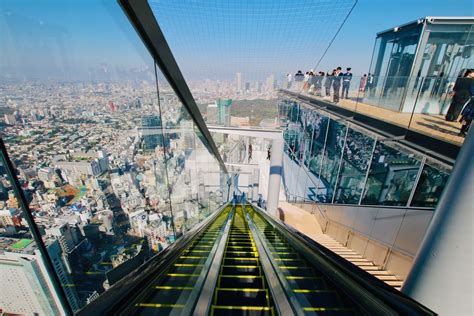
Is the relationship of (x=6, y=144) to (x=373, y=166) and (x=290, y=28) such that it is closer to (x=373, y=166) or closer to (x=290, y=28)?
(x=373, y=166)

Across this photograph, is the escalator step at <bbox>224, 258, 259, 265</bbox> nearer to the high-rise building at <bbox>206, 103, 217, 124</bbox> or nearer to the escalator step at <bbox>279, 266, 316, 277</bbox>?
the escalator step at <bbox>279, 266, 316, 277</bbox>

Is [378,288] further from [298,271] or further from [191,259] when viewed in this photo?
[191,259]

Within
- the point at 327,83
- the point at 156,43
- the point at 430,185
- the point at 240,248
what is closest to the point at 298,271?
the point at 240,248

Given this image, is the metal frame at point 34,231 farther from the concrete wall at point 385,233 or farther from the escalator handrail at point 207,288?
the concrete wall at point 385,233

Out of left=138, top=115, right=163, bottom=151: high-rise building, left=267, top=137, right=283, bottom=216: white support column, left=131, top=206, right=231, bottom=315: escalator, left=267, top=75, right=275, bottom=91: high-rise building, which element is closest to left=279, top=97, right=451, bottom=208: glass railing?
left=267, top=137, right=283, bottom=216: white support column

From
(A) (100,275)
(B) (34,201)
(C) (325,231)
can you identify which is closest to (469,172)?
(B) (34,201)

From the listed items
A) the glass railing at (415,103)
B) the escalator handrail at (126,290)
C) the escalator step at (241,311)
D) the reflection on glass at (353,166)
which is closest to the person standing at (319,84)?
the glass railing at (415,103)
